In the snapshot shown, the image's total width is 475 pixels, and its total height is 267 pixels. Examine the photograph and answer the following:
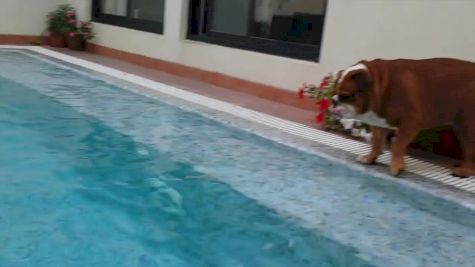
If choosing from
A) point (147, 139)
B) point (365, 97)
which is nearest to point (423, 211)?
point (365, 97)

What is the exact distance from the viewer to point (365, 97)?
346 cm

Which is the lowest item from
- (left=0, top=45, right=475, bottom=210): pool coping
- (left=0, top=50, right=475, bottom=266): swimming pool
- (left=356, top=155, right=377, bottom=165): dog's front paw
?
(left=0, top=50, right=475, bottom=266): swimming pool

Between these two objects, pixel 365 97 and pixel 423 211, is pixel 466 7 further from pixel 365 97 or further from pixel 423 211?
pixel 423 211

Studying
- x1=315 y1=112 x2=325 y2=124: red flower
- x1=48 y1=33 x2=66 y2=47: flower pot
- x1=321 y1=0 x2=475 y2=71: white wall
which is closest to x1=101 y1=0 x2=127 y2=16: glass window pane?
x1=48 y1=33 x2=66 y2=47: flower pot

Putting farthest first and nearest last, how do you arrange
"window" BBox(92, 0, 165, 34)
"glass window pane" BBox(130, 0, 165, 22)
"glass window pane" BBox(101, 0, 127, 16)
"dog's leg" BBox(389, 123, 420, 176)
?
"glass window pane" BBox(101, 0, 127, 16)
"glass window pane" BBox(130, 0, 165, 22)
"window" BBox(92, 0, 165, 34)
"dog's leg" BBox(389, 123, 420, 176)

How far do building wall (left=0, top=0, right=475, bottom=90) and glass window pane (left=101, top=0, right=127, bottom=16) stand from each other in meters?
1.28

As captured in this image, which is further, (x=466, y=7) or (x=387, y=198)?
(x=466, y=7)

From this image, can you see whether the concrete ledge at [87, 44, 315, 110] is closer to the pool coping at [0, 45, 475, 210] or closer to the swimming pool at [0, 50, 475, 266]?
the pool coping at [0, 45, 475, 210]

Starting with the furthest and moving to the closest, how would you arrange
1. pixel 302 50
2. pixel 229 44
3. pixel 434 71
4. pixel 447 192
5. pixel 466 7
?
1. pixel 229 44
2. pixel 302 50
3. pixel 466 7
4. pixel 434 71
5. pixel 447 192

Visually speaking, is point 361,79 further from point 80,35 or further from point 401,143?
point 80,35

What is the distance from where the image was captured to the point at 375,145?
12.5ft

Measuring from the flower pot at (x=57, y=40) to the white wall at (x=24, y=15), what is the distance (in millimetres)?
399

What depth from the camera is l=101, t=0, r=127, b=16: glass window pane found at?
30.7ft

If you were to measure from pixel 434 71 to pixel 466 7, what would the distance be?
2.84 feet
